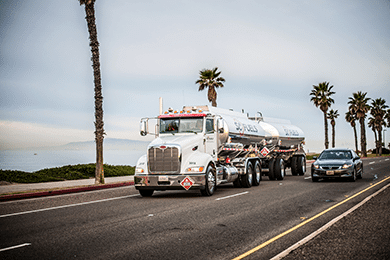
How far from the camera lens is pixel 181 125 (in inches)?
630

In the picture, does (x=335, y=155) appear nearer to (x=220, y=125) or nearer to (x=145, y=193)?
(x=220, y=125)

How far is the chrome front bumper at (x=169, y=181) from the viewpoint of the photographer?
1400cm

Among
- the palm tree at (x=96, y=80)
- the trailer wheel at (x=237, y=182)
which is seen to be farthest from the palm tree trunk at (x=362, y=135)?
the palm tree at (x=96, y=80)

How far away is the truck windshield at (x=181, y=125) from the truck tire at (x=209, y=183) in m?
1.72

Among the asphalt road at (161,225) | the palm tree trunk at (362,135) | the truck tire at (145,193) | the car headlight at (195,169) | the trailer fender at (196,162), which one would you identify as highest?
the palm tree trunk at (362,135)

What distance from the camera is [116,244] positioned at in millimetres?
7121

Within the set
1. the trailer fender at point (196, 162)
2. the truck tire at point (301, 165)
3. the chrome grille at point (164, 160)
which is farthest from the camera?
the truck tire at point (301, 165)

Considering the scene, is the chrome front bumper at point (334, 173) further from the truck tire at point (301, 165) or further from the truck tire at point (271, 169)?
the truck tire at point (301, 165)

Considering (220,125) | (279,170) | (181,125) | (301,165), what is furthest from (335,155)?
(181,125)

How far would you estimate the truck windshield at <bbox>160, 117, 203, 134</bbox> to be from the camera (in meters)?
15.8

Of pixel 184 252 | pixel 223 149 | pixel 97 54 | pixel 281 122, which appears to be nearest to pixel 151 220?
pixel 184 252

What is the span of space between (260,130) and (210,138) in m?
6.46

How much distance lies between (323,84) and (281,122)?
43.1 meters

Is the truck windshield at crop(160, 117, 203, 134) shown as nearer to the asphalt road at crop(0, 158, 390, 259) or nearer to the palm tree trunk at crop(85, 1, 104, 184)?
the asphalt road at crop(0, 158, 390, 259)
